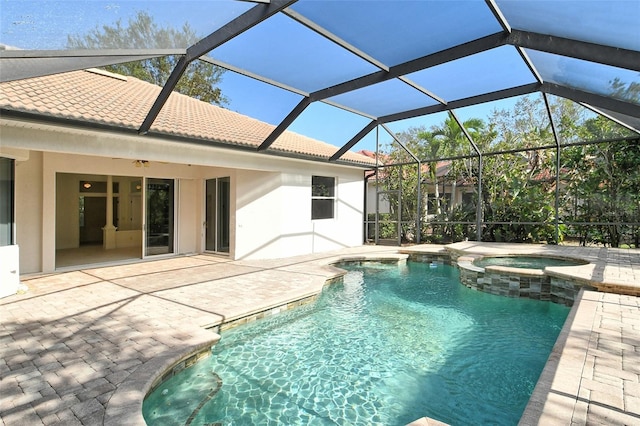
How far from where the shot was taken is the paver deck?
2975mm

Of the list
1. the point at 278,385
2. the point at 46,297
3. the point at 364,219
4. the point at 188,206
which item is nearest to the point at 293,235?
the point at 188,206

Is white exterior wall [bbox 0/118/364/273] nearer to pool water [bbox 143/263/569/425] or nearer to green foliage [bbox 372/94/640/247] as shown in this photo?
green foliage [bbox 372/94/640/247]

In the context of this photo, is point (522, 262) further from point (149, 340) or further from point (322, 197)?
point (149, 340)

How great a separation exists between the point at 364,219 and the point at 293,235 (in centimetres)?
520

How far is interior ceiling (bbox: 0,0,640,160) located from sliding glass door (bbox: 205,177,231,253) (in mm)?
3025

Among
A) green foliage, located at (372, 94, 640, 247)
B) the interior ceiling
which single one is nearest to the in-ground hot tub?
the interior ceiling

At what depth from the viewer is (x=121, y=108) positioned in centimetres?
868

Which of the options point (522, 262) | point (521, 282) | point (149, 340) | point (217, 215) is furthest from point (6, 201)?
point (522, 262)

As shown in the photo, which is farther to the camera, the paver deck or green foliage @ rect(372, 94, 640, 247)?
green foliage @ rect(372, 94, 640, 247)

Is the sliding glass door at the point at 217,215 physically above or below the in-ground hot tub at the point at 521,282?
above

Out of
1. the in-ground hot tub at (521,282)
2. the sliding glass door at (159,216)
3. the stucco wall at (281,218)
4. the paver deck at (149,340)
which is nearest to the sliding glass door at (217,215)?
the stucco wall at (281,218)

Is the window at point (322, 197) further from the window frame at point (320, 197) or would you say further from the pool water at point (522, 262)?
the pool water at point (522, 262)

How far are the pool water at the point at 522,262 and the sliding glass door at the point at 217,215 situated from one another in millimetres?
8197

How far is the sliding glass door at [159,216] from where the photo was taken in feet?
37.2
